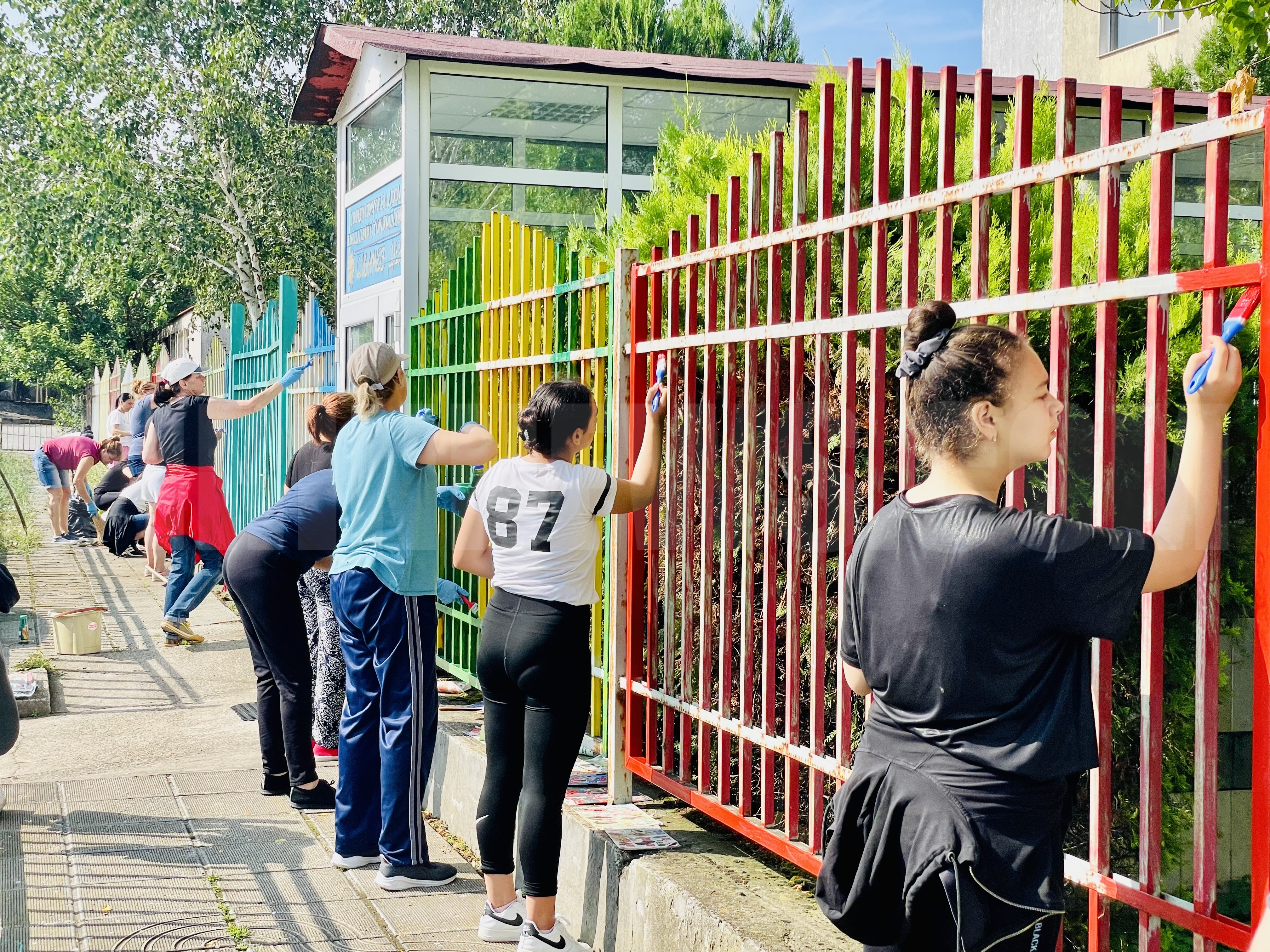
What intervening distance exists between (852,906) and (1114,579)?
0.75 m

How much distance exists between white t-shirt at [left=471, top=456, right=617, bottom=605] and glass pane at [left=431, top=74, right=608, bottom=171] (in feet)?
16.9

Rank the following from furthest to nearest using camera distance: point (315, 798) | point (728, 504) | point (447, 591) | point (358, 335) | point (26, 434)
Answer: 1. point (26, 434)
2. point (358, 335)
3. point (315, 798)
4. point (447, 591)
5. point (728, 504)

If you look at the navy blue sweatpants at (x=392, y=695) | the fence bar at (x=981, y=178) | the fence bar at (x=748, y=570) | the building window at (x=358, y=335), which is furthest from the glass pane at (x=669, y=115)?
the fence bar at (x=981, y=178)

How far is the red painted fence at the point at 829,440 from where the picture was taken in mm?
2260

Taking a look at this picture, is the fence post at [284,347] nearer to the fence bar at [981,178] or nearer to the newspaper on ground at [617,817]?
the newspaper on ground at [617,817]

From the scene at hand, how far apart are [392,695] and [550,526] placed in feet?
4.13

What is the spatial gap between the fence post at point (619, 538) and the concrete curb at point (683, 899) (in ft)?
0.80

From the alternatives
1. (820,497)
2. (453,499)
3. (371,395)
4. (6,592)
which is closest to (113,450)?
(6,592)

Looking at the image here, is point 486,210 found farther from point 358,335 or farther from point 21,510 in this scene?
point 21,510

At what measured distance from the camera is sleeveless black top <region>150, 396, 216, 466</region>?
9.77 meters

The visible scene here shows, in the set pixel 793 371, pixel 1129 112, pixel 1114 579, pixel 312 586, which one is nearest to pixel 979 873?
A: pixel 1114 579

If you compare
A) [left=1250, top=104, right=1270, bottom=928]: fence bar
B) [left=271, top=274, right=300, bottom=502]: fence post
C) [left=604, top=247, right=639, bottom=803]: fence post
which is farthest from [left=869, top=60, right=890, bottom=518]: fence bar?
[left=271, top=274, right=300, bottom=502]: fence post

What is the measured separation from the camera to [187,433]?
9.80m

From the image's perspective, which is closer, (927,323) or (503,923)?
(927,323)
